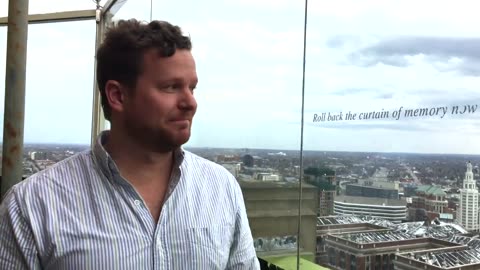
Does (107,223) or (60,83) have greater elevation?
(60,83)

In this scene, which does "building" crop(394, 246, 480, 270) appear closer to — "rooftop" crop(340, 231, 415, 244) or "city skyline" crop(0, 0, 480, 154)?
"rooftop" crop(340, 231, 415, 244)

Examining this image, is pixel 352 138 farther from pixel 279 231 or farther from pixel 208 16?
pixel 208 16

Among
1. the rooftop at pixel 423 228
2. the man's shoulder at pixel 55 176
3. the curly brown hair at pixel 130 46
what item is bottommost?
the rooftop at pixel 423 228

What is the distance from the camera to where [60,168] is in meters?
1.06

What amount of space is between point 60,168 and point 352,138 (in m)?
1.51

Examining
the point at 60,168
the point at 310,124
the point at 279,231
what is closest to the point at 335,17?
the point at 310,124

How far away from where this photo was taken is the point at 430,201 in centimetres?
179

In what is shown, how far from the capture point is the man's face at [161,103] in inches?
39.9

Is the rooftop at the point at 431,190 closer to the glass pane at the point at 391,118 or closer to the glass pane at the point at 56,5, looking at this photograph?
the glass pane at the point at 391,118

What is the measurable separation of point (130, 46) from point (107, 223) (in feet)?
1.28

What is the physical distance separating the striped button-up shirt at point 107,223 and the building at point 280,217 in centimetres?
158

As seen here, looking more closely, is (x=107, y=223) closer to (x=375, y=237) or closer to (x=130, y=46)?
(x=130, y=46)

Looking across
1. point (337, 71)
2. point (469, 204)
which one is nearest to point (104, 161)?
point (469, 204)

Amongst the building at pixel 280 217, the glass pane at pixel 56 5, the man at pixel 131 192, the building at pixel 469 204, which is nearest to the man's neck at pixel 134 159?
the man at pixel 131 192
